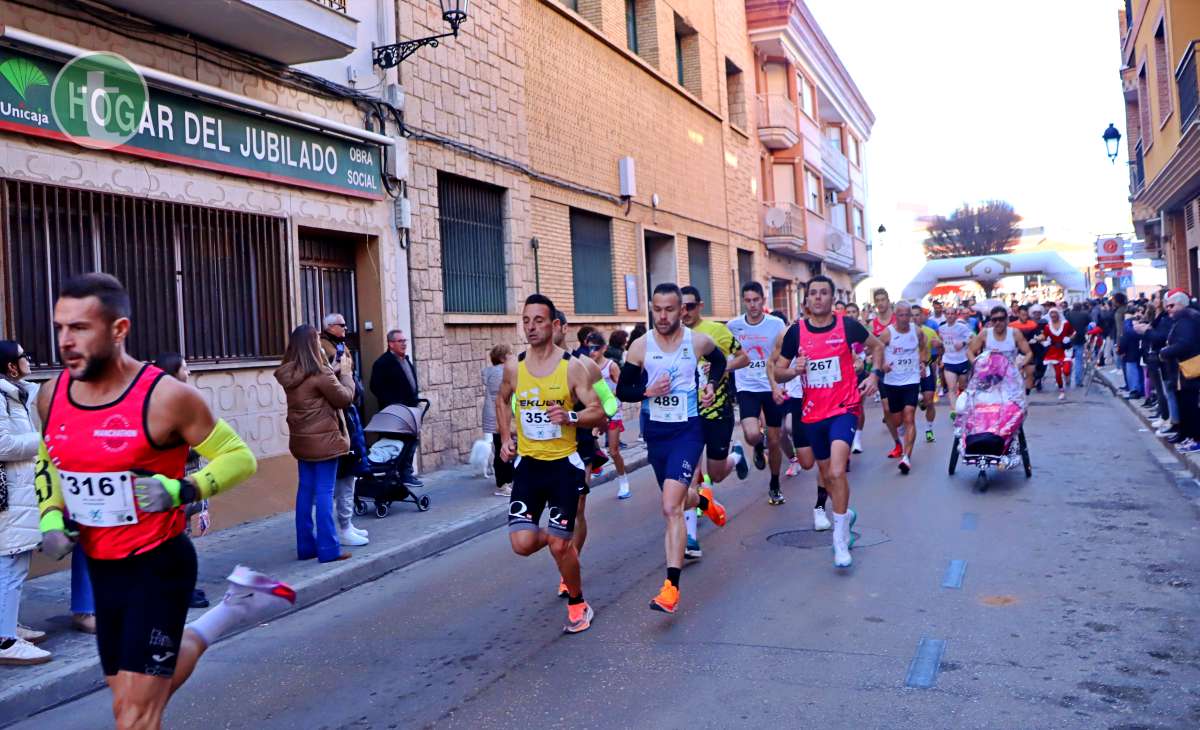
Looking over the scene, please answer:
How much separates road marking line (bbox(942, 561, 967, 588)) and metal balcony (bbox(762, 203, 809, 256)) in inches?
900

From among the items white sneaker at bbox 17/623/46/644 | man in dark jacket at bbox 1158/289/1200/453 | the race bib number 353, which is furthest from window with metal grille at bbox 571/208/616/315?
the race bib number 353

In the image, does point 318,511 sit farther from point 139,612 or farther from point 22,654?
point 139,612

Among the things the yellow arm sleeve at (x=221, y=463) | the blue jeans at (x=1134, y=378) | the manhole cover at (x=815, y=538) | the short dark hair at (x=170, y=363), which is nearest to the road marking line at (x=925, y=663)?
the manhole cover at (x=815, y=538)

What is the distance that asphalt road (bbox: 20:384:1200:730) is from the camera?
14.8 feet

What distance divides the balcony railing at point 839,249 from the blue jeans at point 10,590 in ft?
105

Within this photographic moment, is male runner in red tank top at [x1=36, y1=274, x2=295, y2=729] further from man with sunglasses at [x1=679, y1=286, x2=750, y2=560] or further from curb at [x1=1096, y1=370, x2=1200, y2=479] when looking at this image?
curb at [x1=1096, y1=370, x2=1200, y2=479]

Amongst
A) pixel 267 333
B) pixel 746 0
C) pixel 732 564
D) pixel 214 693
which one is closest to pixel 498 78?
pixel 267 333

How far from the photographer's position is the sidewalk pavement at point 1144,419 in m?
10.6

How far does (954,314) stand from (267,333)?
10252 millimetres

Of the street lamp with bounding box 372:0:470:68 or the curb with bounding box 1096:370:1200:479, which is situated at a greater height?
the street lamp with bounding box 372:0:470:68

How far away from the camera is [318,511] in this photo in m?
8.09

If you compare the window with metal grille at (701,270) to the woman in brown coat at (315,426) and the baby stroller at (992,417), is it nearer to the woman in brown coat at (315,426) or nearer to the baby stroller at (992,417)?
the baby stroller at (992,417)

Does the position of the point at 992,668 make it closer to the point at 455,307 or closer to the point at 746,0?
the point at 455,307

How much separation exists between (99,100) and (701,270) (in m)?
17.2
